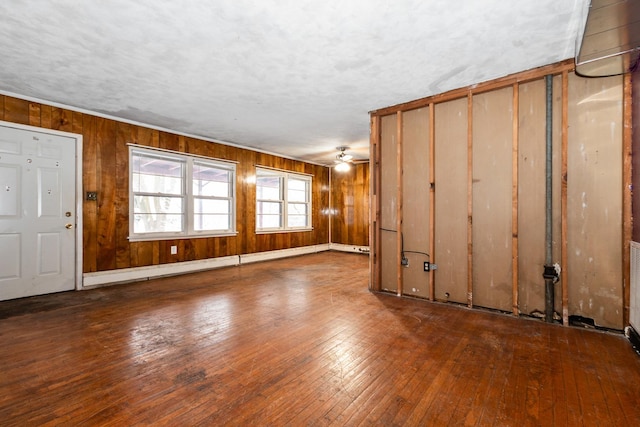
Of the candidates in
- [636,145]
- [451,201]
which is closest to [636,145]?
[636,145]

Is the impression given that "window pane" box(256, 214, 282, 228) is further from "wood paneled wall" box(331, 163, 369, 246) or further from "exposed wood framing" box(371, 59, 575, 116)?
"exposed wood framing" box(371, 59, 575, 116)

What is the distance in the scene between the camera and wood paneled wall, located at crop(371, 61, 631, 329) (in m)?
2.74

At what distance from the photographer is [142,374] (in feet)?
6.68

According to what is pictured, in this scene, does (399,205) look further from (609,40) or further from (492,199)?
(609,40)

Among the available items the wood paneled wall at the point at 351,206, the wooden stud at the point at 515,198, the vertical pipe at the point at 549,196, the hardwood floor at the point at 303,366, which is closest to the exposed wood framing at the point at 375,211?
the hardwood floor at the point at 303,366

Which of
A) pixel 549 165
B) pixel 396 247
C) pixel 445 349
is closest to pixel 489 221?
pixel 549 165

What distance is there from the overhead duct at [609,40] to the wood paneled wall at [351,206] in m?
5.73

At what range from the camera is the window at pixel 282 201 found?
7074 mm

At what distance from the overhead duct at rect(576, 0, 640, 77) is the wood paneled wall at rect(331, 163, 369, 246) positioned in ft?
18.8

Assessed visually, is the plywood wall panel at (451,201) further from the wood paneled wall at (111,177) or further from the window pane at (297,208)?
the window pane at (297,208)

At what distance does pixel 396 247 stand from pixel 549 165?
189 centimetres

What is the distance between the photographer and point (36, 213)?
3.90 meters

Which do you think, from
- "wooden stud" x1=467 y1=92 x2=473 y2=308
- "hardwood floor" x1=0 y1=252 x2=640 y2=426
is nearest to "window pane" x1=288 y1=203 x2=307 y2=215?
"hardwood floor" x1=0 y1=252 x2=640 y2=426

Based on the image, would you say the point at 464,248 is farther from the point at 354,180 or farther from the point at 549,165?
the point at 354,180
